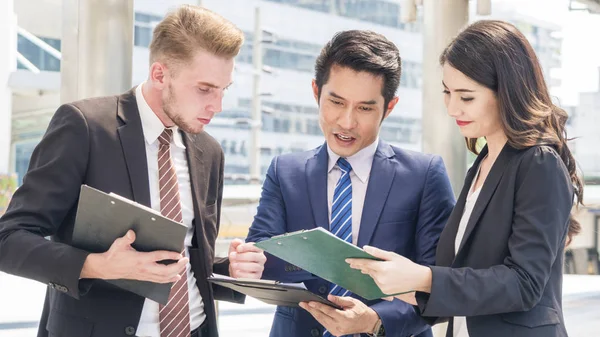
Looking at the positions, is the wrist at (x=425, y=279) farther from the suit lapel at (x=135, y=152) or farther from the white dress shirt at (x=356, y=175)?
the suit lapel at (x=135, y=152)

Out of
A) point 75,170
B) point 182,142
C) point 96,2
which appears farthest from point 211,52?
point 96,2

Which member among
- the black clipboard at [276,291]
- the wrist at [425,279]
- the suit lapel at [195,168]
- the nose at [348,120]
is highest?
the nose at [348,120]

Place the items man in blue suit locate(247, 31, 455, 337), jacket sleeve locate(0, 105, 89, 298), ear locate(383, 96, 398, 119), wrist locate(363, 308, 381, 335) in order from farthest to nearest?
1. ear locate(383, 96, 398, 119)
2. man in blue suit locate(247, 31, 455, 337)
3. wrist locate(363, 308, 381, 335)
4. jacket sleeve locate(0, 105, 89, 298)

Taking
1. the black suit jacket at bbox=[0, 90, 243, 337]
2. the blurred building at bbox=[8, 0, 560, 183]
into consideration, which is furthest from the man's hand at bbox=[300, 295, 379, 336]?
the blurred building at bbox=[8, 0, 560, 183]

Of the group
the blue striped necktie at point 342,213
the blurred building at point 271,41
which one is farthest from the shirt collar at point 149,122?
the blue striped necktie at point 342,213

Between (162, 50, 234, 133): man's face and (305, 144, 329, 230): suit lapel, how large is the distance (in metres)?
0.33

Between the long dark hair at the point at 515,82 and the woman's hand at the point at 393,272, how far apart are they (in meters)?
0.39

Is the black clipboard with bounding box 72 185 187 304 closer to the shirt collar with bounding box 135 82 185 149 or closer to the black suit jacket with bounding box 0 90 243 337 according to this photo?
the black suit jacket with bounding box 0 90 243 337

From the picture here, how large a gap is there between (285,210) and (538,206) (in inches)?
30.5

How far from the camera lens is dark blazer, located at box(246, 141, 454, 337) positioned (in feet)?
7.00

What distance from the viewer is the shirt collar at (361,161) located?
88.0 inches

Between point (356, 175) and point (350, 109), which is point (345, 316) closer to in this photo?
point (356, 175)

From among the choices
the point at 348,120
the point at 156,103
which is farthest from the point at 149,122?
the point at 348,120

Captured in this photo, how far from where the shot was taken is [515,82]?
185 centimetres
